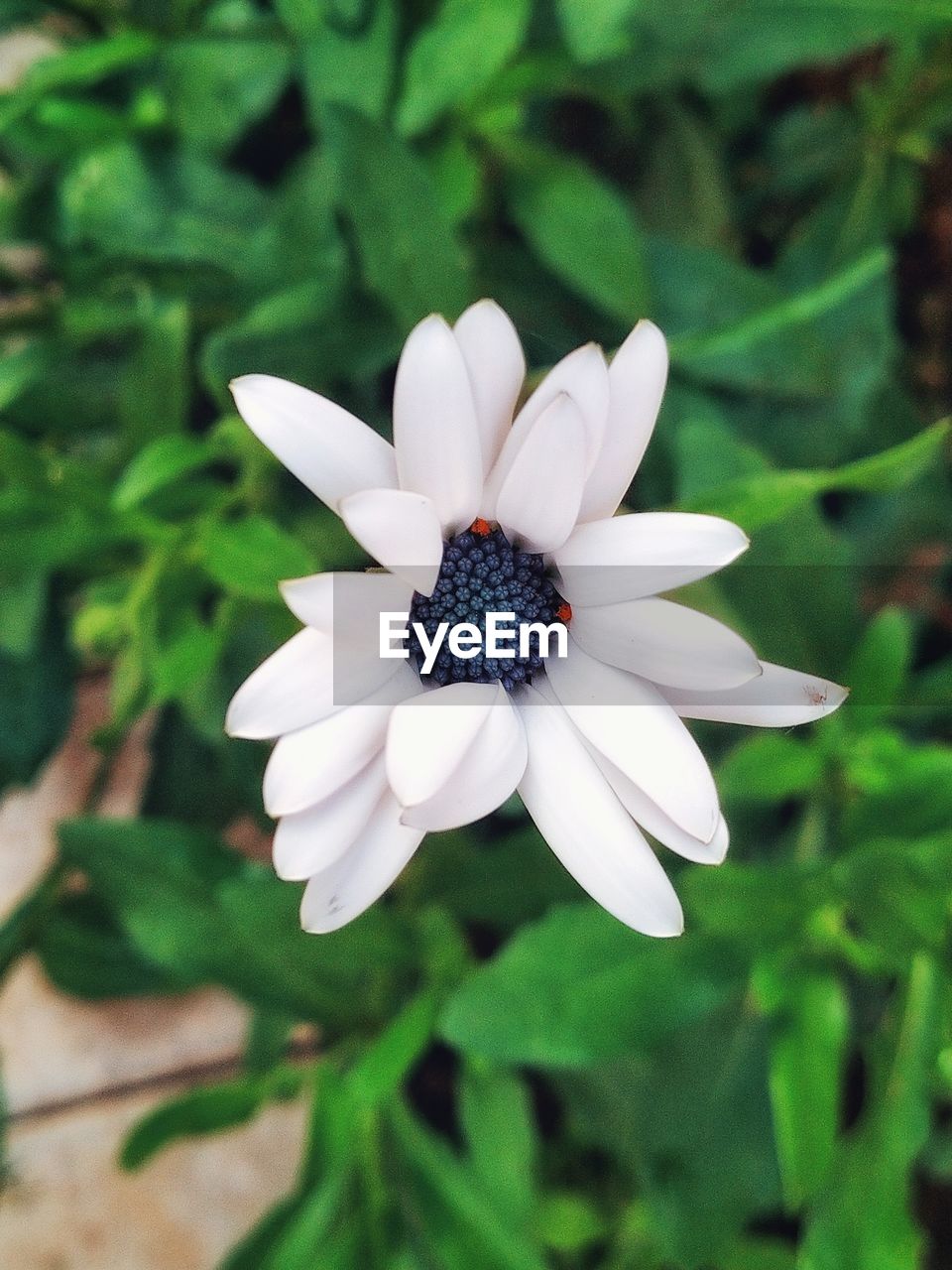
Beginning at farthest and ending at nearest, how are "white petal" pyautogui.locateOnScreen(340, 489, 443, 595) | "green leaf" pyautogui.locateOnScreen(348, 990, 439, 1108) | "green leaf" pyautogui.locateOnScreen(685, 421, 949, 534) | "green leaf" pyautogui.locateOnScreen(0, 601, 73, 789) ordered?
"green leaf" pyautogui.locateOnScreen(0, 601, 73, 789), "green leaf" pyautogui.locateOnScreen(348, 990, 439, 1108), "green leaf" pyautogui.locateOnScreen(685, 421, 949, 534), "white petal" pyautogui.locateOnScreen(340, 489, 443, 595)

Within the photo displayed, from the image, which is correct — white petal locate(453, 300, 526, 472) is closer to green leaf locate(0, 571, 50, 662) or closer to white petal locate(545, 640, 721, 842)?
white petal locate(545, 640, 721, 842)

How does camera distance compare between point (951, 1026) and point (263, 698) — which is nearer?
point (263, 698)

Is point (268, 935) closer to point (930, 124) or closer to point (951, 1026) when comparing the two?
point (951, 1026)

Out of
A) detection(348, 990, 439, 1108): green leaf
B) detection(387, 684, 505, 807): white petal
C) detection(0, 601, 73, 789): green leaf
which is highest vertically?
detection(387, 684, 505, 807): white petal

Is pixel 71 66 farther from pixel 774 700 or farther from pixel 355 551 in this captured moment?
pixel 774 700

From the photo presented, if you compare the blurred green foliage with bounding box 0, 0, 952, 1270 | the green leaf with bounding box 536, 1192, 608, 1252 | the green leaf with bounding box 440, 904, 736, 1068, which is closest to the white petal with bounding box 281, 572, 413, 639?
the blurred green foliage with bounding box 0, 0, 952, 1270

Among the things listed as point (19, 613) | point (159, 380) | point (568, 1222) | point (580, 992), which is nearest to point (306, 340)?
point (159, 380)

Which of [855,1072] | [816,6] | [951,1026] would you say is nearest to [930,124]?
[816,6]
